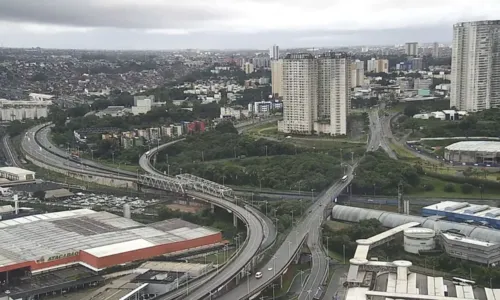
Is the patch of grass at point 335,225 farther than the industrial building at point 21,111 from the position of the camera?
No

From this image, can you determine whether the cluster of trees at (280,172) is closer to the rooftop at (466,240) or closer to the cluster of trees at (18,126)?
the rooftop at (466,240)

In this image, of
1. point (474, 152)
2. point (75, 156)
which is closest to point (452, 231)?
point (474, 152)

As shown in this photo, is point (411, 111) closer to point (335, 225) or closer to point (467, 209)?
point (467, 209)

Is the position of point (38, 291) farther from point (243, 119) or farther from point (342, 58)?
point (243, 119)

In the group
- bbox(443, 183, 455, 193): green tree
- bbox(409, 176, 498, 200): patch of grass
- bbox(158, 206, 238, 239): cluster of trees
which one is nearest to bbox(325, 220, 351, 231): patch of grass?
bbox(158, 206, 238, 239): cluster of trees

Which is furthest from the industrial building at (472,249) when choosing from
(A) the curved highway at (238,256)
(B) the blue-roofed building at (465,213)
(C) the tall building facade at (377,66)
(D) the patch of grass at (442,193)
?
(C) the tall building facade at (377,66)
